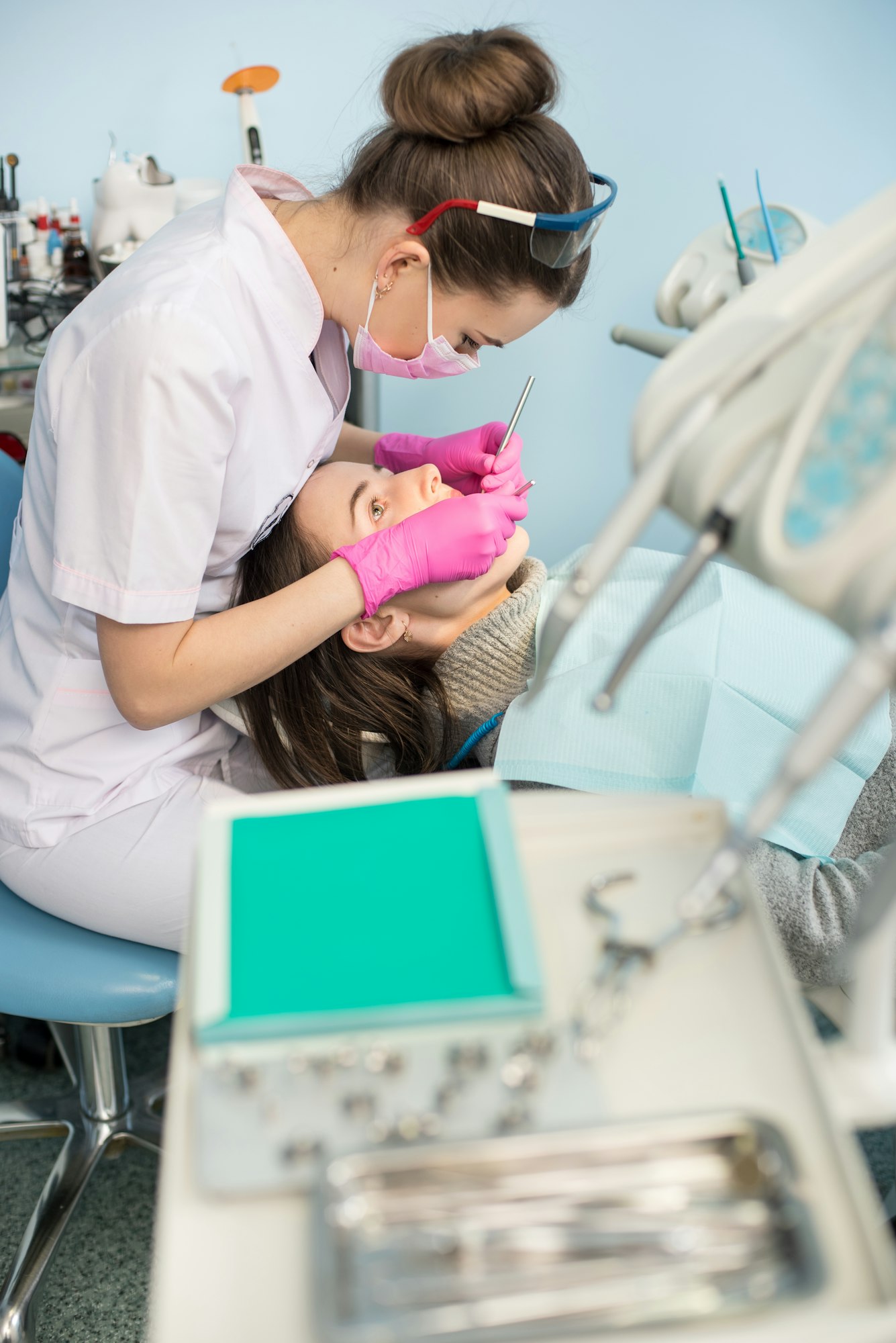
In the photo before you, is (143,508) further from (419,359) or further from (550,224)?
(550,224)

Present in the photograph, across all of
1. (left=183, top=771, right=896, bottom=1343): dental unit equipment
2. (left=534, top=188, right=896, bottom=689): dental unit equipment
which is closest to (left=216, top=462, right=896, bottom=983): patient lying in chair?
(left=183, top=771, right=896, bottom=1343): dental unit equipment

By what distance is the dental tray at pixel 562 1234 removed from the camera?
50cm

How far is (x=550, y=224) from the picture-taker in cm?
110

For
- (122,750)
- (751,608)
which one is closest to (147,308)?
(122,750)

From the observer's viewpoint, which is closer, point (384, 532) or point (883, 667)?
point (883, 667)

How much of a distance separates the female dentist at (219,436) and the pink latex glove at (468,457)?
0.16 metres

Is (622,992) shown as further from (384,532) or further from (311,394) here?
Result: (311,394)

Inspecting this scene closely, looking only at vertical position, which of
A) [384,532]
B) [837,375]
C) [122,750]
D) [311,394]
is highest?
[837,375]

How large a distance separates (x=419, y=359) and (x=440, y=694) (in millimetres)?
424

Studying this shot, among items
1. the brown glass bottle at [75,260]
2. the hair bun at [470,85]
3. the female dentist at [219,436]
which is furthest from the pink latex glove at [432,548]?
the brown glass bottle at [75,260]

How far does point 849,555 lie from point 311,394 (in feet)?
3.06

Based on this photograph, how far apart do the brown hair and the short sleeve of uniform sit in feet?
0.88

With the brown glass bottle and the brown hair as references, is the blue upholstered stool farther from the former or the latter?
the brown glass bottle

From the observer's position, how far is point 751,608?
1.44 metres
